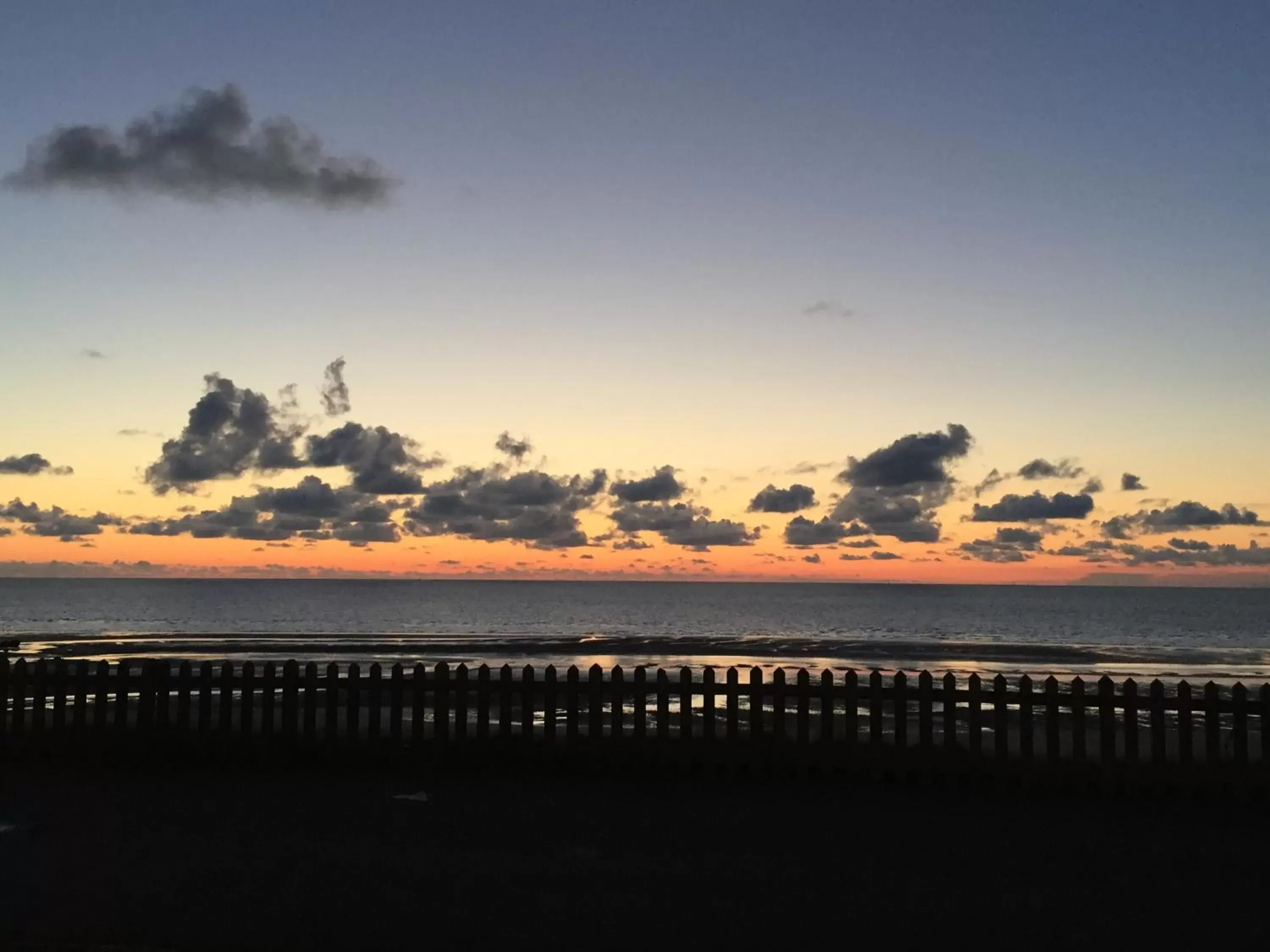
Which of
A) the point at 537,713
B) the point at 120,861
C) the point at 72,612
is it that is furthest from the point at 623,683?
the point at 72,612

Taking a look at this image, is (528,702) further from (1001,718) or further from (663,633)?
(663,633)

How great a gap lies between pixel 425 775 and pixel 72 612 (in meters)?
122

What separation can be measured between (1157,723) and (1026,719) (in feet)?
4.64

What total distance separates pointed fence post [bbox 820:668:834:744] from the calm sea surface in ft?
120

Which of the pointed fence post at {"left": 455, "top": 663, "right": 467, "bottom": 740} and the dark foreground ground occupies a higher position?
the pointed fence post at {"left": 455, "top": 663, "right": 467, "bottom": 740}

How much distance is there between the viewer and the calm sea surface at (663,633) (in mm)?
52094

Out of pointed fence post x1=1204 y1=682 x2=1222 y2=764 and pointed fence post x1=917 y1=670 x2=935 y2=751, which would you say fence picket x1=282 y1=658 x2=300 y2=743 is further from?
pointed fence post x1=1204 y1=682 x2=1222 y2=764

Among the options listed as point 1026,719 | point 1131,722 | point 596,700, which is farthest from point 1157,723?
point 596,700

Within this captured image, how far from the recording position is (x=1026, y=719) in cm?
1127

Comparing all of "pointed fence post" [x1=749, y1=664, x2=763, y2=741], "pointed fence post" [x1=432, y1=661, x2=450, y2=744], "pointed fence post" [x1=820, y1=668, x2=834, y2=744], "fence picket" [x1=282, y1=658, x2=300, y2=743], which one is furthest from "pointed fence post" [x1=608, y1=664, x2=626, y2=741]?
"fence picket" [x1=282, y1=658, x2=300, y2=743]

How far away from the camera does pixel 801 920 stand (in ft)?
22.2

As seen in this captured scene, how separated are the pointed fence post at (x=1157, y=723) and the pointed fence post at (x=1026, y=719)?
1186 mm

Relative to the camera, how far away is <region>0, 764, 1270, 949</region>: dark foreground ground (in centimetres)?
658

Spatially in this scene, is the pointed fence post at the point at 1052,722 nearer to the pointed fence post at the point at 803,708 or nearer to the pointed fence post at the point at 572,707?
the pointed fence post at the point at 803,708
